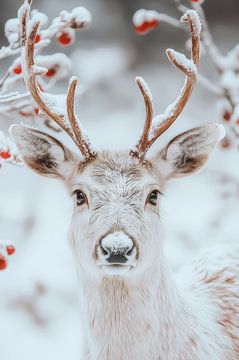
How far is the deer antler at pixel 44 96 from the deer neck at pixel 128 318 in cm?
63

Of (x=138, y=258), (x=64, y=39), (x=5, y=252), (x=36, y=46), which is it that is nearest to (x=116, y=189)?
(x=138, y=258)

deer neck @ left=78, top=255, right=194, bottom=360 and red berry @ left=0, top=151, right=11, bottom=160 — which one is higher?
red berry @ left=0, top=151, right=11, bottom=160

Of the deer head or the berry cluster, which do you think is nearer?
the deer head

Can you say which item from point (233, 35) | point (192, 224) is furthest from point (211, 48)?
point (233, 35)

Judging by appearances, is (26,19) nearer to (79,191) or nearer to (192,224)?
(79,191)

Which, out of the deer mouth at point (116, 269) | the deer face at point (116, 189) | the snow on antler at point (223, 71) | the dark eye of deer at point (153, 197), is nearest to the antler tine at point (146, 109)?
the deer face at point (116, 189)

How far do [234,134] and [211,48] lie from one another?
631mm

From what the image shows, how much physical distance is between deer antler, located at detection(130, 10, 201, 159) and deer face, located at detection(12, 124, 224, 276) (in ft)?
0.31

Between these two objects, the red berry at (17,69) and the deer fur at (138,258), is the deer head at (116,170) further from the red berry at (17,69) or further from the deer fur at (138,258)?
the red berry at (17,69)

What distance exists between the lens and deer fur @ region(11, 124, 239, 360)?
3.65m

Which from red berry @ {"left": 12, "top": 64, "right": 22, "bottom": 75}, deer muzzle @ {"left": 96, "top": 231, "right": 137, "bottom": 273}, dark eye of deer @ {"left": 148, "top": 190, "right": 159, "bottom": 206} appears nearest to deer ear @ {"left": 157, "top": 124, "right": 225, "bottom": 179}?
dark eye of deer @ {"left": 148, "top": 190, "right": 159, "bottom": 206}

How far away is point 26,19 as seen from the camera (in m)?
3.84

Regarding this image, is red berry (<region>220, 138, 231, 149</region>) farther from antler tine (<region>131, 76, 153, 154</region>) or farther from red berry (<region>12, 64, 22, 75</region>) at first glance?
antler tine (<region>131, 76, 153, 154</region>)

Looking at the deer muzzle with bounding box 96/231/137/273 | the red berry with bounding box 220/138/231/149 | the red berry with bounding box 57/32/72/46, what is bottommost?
the deer muzzle with bounding box 96/231/137/273
